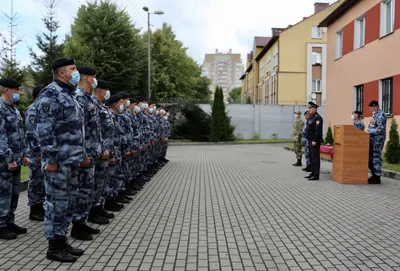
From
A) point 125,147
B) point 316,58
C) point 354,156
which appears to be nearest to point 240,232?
point 125,147

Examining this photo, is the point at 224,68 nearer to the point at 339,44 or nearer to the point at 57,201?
the point at 339,44

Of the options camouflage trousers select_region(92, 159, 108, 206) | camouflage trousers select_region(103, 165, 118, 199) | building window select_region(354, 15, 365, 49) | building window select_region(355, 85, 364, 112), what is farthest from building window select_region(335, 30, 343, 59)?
camouflage trousers select_region(92, 159, 108, 206)

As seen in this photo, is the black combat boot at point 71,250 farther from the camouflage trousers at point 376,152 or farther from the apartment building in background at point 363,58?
the apartment building in background at point 363,58

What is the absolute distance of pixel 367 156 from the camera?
10086 millimetres

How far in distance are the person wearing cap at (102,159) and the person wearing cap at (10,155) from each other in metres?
0.99

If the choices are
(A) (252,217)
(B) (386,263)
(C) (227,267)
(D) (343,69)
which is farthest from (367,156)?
(D) (343,69)

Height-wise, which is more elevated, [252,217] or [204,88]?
[204,88]

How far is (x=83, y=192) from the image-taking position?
5141 millimetres

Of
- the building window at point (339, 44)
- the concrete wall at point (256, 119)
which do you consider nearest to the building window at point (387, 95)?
the building window at point (339, 44)

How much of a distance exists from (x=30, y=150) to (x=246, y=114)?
2819 cm

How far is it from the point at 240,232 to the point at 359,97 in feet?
51.9

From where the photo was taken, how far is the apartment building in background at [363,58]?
615 inches

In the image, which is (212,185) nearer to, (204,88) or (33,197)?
(33,197)

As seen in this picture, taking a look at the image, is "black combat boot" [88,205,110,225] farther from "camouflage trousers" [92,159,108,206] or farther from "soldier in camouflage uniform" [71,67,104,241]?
"soldier in camouflage uniform" [71,67,104,241]
